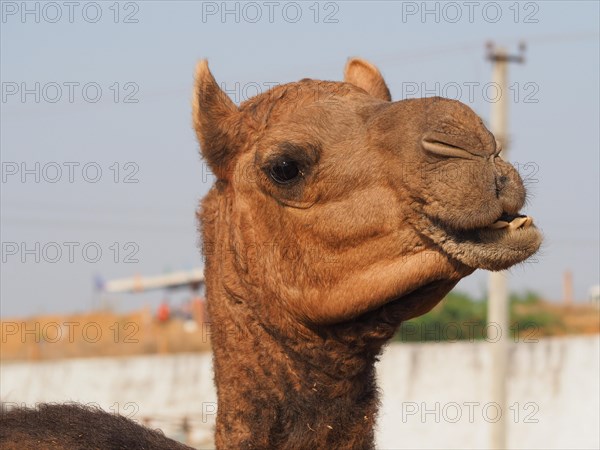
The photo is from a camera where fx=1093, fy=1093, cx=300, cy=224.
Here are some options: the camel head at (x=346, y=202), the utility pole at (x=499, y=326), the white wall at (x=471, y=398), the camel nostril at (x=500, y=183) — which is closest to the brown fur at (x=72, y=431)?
the camel head at (x=346, y=202)

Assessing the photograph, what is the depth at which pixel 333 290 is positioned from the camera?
5.47m

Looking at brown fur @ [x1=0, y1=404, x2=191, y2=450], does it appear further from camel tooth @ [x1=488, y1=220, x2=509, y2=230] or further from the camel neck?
camel tooth @ [x1=488, y1=220, x2=509, y2=230]

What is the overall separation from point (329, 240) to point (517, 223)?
1015mm

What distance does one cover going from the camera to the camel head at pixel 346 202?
4980mm

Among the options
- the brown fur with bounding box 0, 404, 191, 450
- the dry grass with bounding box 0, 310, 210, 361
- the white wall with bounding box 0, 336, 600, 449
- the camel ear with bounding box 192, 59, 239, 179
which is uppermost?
the dry grass with bounding box 0, 310, 210, 361

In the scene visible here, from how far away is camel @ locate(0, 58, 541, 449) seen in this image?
16.4 feet

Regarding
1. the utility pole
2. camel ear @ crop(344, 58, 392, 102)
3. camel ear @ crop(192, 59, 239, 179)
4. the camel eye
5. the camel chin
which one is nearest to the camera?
the camel chin

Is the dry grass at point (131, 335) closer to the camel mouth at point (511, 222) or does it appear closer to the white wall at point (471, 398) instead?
the white wall at point (471, 398)

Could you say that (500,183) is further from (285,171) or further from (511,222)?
(285,171)

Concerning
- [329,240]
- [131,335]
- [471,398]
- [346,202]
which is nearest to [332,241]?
[329,240]

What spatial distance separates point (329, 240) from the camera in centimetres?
553

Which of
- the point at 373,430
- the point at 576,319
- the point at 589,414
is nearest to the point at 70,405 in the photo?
the point at 373,430

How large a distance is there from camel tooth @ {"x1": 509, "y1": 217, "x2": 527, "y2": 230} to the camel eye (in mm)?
1205

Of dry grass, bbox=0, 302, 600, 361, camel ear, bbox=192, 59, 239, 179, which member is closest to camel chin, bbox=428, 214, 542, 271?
camel ear, bbox=192, 59, 239, 179
